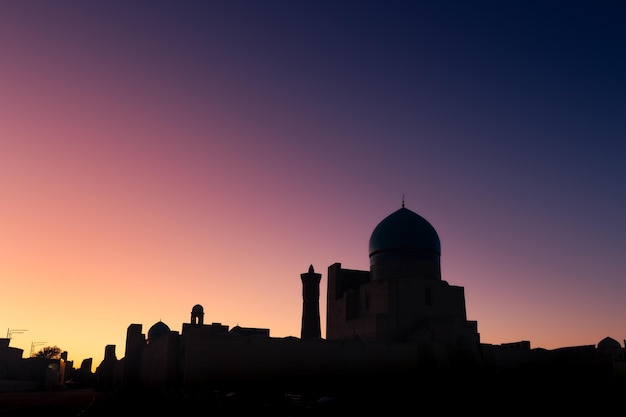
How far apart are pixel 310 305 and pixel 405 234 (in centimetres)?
1087

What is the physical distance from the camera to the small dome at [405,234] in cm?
5012

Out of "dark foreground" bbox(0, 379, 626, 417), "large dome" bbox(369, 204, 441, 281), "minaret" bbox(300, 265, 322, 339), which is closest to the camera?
"dark foreground" bbox(0, 379, 626, 417)

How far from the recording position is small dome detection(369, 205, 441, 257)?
164 ft

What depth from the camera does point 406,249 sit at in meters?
50.1

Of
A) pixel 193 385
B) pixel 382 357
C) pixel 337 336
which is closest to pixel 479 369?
pixel 382 357

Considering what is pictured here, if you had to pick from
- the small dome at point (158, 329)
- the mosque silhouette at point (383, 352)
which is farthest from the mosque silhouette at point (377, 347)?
the small dome at point (158, 329)

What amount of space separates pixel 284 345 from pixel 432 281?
15.1 m

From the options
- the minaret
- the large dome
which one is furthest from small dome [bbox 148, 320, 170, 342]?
the large dome

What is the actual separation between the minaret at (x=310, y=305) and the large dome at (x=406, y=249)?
6.01m

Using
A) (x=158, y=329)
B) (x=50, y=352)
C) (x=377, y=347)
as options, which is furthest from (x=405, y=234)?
(x=50, y=352)

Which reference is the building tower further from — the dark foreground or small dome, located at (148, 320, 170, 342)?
the dark foreground

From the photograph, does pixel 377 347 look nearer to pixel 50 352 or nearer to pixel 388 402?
pixel 388 402

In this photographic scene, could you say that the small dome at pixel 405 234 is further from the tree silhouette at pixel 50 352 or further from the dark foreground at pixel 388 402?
the tree silhouette at pixel 50 352

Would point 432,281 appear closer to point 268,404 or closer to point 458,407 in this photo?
point 458,407
